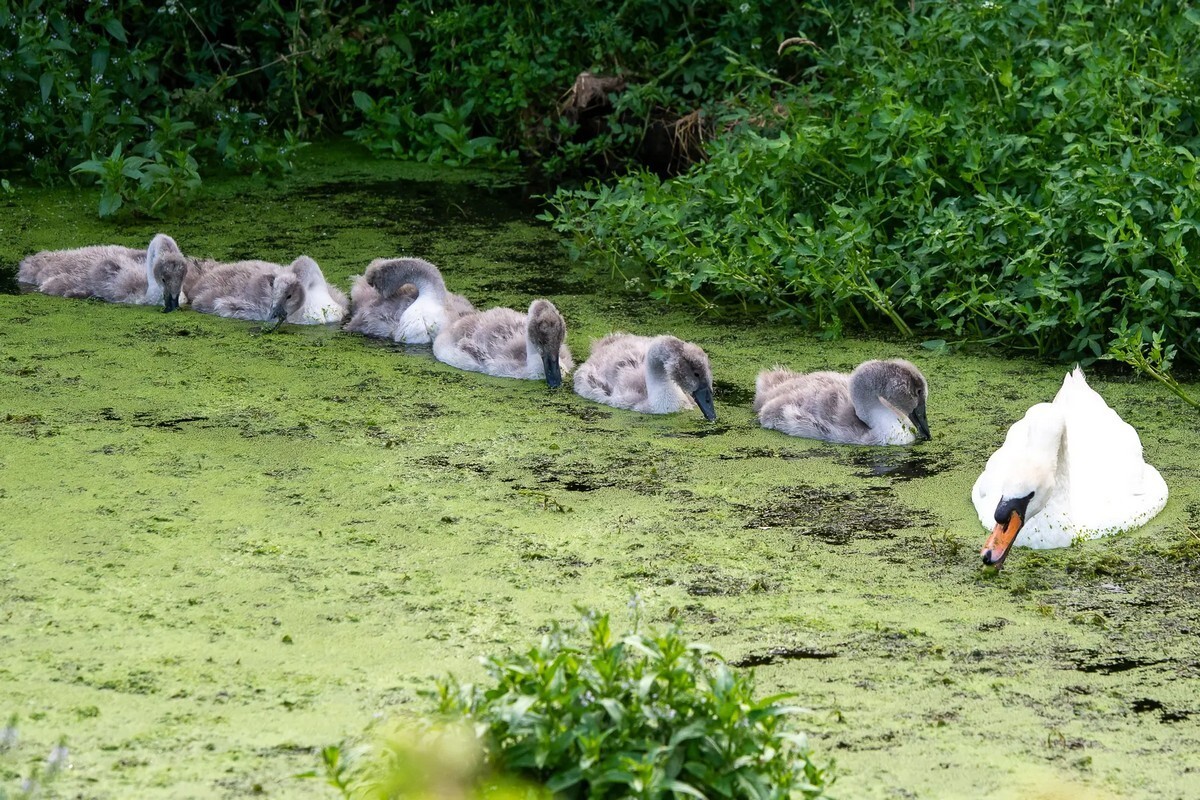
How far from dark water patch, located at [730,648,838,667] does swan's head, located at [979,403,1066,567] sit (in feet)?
2.30

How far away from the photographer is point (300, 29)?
10.9 meters

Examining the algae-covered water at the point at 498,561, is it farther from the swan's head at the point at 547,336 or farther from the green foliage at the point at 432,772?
the green foliage at the point at 432,772

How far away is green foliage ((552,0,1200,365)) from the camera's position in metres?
6.14

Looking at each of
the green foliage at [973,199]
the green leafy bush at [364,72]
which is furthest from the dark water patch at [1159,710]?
the green leafy bush at [364,72]

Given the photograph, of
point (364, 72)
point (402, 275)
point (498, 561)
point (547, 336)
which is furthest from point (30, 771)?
point (364, 72)

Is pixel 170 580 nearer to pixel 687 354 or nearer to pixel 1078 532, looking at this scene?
pixel 687 354

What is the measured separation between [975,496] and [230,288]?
373 centimetres

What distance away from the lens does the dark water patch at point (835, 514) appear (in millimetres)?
4566

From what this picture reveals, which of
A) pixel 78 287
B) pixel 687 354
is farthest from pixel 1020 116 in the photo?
pixel 78 287

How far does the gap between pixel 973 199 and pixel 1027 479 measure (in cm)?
280

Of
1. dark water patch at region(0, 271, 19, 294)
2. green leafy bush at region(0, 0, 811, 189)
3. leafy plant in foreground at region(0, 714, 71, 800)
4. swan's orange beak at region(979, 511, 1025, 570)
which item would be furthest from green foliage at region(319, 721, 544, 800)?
green leafy bush at region(0, 0, 811, 189)

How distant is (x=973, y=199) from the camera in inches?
269

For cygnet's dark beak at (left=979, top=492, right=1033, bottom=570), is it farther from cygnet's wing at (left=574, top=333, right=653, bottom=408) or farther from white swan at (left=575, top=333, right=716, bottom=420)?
cygnet's wing at (left=574, top=333, right=653, bottom=408)

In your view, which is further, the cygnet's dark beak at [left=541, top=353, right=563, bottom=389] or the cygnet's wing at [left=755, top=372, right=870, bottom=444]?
the cygnet's dark beak at [left=541, top=353, right=563, bottom=389]
